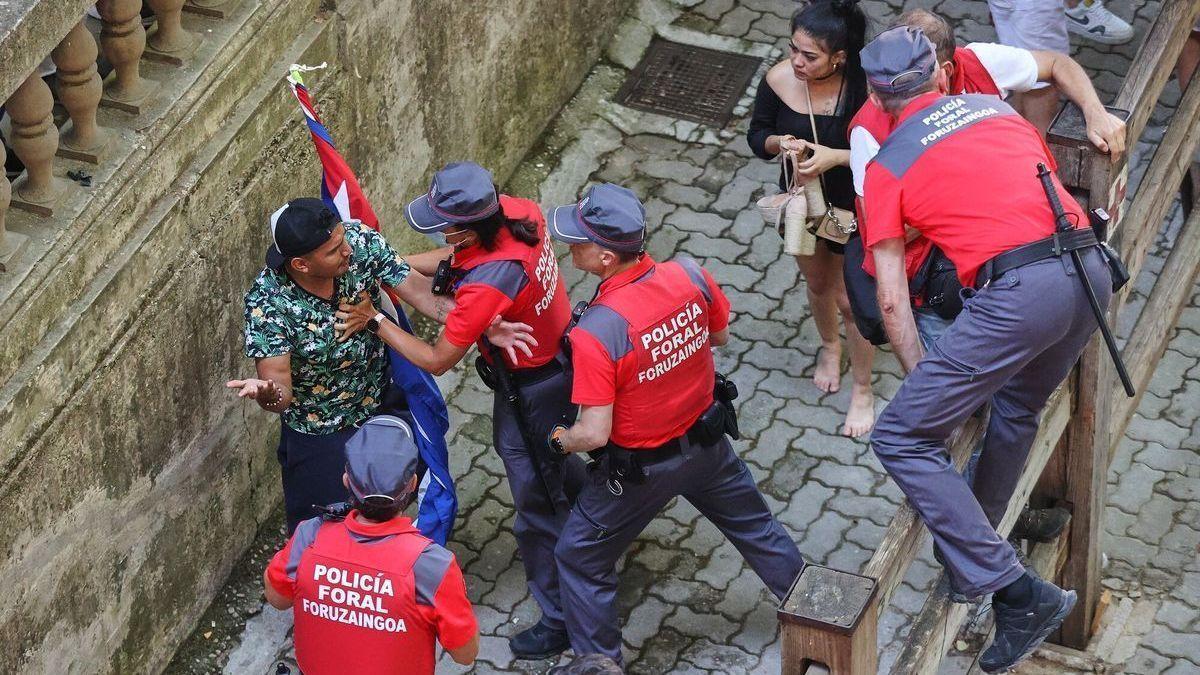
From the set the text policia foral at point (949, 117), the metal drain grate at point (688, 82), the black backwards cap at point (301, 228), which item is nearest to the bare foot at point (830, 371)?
the metal drain grate at point (688, 82)

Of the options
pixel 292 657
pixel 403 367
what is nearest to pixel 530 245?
pixel 403 367

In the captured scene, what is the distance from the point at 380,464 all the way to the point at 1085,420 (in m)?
2.63

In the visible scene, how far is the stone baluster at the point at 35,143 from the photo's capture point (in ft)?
15.8

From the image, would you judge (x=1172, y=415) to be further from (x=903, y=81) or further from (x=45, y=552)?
(x=45, y=552)

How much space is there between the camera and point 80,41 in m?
4.96

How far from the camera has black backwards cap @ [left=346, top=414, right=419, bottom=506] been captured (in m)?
4.52

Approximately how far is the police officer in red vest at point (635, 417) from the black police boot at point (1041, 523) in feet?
3.22

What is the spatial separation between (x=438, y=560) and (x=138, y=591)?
1741 mm

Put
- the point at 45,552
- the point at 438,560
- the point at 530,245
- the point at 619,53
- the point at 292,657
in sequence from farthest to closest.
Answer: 1. the point at 619,53
2. the point at 292,657
3. the point at 530,245
4. the point at 45,552
5. the point at 438,560

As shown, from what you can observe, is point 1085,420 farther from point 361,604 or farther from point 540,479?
point 361,604

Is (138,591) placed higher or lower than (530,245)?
lower

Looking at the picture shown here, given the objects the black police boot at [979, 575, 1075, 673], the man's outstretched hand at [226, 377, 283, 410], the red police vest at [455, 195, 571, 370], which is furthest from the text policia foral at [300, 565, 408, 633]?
the black police boot at [979, 575, 1075, 673]

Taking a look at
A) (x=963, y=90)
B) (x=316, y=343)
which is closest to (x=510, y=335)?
(x=316, y=343)

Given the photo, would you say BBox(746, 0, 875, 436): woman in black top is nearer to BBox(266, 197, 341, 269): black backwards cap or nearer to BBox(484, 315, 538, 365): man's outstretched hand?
BBox(484, 315, 538, 365): man's outstretched hand
